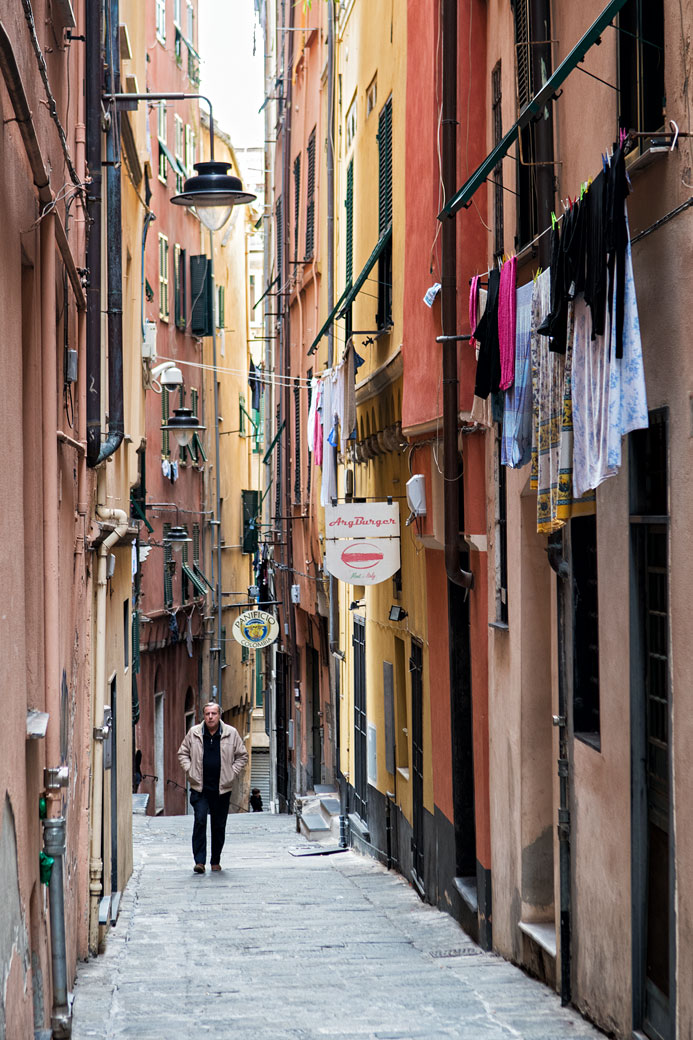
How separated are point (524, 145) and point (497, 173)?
950 mm

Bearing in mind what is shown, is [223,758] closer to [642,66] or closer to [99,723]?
[99,723]

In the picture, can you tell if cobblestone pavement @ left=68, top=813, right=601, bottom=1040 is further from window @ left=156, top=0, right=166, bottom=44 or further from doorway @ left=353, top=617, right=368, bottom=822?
window @ left=156, top=0, right=166, bottom=44

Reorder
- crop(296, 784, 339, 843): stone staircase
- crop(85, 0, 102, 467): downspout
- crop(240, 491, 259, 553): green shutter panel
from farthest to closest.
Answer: crop(240, 491, 259, 553): green shutter panel, crop(296, 784, 339, 843): stone staircase, crop(85, 0, 102, 467): downspout

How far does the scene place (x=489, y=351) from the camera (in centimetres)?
879

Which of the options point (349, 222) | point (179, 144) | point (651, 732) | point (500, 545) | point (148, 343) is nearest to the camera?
point (651, 732)

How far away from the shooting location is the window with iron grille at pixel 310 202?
79.0 ft

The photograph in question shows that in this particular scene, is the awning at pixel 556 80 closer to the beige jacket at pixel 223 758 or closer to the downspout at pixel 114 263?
the downspout at pixel 114 263

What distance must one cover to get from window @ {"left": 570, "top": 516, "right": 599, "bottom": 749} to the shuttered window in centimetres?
1793

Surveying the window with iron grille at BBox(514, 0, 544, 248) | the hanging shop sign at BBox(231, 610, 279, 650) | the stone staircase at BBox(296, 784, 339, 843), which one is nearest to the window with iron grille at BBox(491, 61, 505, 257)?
the window with iron grille at BBox(514, 0, 544, 248)

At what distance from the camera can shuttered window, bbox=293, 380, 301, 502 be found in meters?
26.3

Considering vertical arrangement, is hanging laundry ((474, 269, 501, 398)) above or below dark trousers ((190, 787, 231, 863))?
above

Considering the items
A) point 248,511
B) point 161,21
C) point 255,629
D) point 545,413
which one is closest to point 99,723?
point 545,413

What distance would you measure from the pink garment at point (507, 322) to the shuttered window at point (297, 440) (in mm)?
17305

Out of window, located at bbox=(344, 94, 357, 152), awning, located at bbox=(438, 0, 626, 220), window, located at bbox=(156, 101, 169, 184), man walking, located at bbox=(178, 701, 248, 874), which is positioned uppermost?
window, located at bbox=(156, 101, 169, 184)
